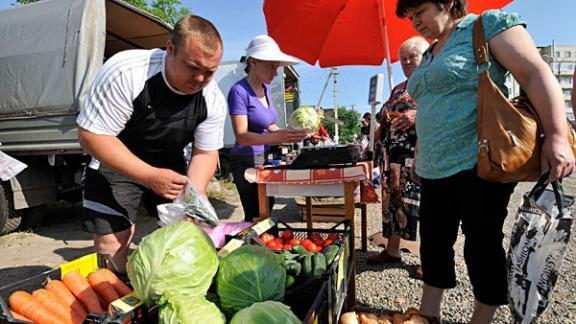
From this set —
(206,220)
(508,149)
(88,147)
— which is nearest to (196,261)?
(206,220)

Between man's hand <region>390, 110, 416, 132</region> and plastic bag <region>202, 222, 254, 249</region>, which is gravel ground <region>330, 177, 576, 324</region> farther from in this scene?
man's hand <region>390, 110, 416, 132</region>

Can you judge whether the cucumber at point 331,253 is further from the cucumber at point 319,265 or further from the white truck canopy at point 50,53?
the white truck canopy at point 50,53

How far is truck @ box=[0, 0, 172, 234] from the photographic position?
4.11 meters

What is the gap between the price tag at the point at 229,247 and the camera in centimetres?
161

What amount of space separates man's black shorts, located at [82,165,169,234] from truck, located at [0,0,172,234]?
2375 mm

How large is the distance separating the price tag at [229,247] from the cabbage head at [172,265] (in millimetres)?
169

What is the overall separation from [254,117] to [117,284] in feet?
5.46

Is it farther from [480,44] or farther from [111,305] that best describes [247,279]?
[480,44]

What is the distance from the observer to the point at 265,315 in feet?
3.67

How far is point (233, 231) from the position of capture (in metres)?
2.37

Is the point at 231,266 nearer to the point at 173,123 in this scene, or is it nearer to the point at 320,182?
the point at 173,123

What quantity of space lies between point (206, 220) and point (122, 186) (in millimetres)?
719

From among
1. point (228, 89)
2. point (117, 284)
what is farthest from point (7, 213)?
point (228, 89)

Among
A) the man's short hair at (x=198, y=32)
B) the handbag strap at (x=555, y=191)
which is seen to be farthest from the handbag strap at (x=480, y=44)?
the man's short hair at (x=198, y=32)
